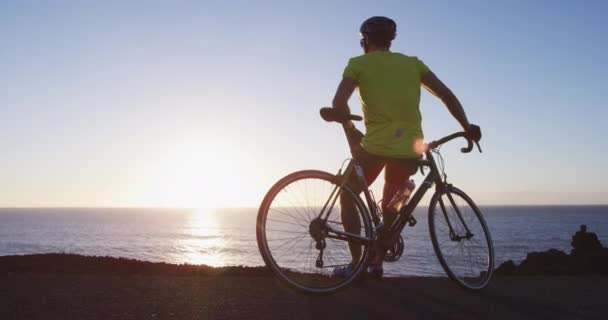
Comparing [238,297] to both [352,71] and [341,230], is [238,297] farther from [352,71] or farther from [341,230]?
[352,71]

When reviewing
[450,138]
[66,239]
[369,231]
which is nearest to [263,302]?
[369,231]

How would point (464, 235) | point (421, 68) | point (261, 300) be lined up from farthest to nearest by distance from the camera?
1. point (464, 235)
2. point (421, 68)
3. point (261, 300)

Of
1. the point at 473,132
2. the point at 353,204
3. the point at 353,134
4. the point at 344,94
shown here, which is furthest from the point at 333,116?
the point at 473,132

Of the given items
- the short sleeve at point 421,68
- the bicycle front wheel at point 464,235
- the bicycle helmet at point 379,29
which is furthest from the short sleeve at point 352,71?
the bicycle front wheel at point 464,235

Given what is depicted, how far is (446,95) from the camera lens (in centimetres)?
459

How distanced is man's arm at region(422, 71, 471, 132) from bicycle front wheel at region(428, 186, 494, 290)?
596mm

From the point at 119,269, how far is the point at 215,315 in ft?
8.25

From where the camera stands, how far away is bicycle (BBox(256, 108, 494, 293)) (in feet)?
12.5

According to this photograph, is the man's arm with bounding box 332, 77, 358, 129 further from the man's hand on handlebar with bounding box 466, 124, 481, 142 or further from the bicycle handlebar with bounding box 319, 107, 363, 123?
the man's hand on handlebar with bounding box 466, 124, 481, 142

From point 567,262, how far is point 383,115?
12914mm

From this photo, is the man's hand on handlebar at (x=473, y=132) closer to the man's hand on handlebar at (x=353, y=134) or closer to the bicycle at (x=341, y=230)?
the bicycle at (x=341, y=230)

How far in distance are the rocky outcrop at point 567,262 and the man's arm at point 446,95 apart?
3.01m

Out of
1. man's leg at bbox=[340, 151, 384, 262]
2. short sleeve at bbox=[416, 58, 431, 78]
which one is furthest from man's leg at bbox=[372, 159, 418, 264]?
short sleeve at bbox=[416, 58, 431, 78]

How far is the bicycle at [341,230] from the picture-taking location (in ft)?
12.5
